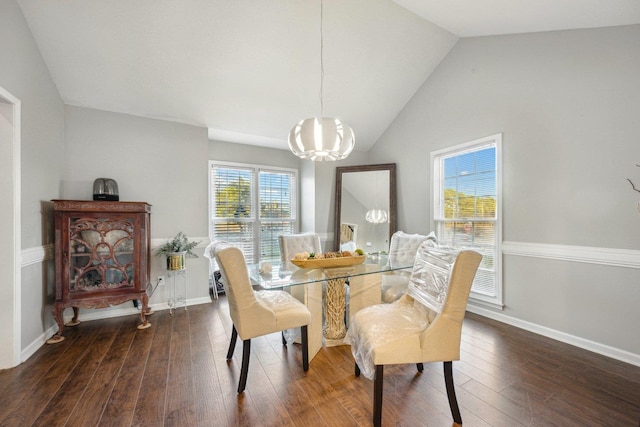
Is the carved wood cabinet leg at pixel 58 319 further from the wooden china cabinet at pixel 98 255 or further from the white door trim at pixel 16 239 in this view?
the white door trim at pixel 16 239

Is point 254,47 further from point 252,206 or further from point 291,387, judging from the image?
point 291,387

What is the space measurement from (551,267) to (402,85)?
118 inches

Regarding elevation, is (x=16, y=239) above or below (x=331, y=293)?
above

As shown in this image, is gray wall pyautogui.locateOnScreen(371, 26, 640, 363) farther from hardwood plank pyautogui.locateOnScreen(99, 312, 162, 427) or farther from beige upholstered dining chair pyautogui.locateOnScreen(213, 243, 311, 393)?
hardwood plank pyautogui.locateOnScreen(99, 312, 162, 427)

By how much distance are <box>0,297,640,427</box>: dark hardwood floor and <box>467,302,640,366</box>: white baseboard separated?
9 cm

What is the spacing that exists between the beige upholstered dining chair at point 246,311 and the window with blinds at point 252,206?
2.81 metres

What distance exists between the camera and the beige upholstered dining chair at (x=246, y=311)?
181cm

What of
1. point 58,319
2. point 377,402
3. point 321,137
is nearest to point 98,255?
point 58,319

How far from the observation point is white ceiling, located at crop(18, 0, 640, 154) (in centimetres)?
242

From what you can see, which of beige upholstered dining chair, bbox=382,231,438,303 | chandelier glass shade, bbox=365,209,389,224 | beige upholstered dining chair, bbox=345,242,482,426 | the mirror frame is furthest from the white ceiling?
beige upholstered dining chair, bbox=345,242,482,426

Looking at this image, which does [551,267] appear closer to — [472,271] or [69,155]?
[472,271]

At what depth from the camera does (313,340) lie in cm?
229

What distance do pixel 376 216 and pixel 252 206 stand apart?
7.37ft

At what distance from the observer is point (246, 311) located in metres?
1.86
